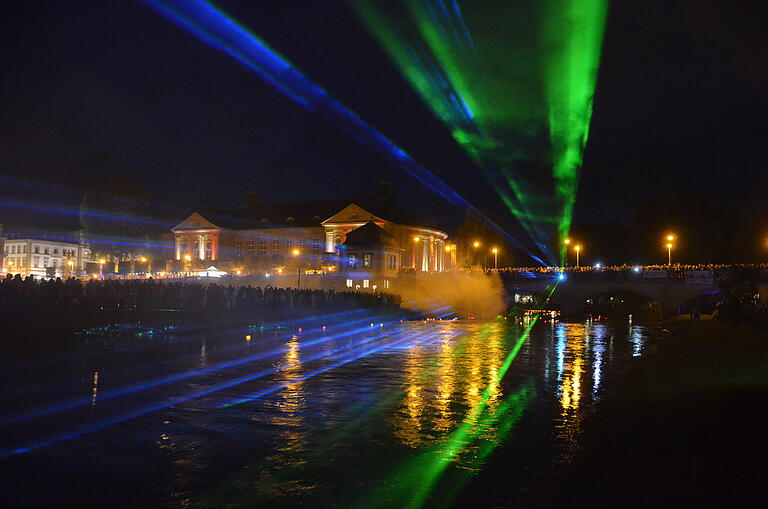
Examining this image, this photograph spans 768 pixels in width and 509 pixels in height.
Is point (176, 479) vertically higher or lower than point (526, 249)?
lower

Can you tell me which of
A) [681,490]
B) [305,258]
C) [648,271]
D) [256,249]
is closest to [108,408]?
[681,490]

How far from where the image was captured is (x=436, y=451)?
8156mm

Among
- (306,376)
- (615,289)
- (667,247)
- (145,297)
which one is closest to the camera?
(306,376)

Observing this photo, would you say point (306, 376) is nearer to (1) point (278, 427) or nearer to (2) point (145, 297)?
(1) point (278, 427)

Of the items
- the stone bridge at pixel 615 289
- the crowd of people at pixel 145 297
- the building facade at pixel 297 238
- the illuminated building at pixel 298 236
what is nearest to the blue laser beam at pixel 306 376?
the crowd of people at pixel 145 297

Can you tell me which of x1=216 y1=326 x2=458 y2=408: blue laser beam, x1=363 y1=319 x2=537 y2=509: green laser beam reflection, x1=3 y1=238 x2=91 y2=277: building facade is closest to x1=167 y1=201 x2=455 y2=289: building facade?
x1=3 y1=238 x2=91 y2=277: building facade

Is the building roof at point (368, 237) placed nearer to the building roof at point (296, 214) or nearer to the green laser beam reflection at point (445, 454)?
the building roof at point (296, 214)

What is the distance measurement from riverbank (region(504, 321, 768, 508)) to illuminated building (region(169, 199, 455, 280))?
75.6m

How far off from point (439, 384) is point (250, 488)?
8.25 meters

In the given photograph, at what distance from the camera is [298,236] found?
101 m

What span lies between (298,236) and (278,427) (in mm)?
92770

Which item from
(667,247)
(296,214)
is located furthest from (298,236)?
(667,247)

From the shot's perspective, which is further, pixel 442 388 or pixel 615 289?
pixel 615 289

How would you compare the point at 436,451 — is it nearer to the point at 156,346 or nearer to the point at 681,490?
the point at 681,490
